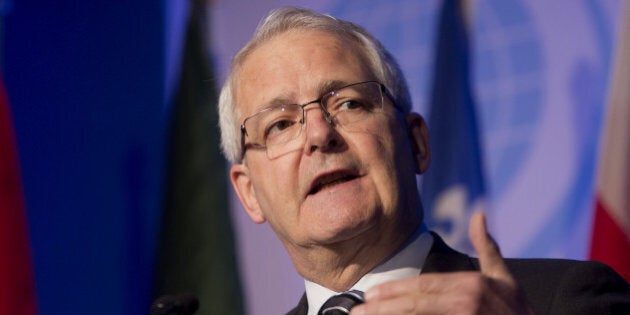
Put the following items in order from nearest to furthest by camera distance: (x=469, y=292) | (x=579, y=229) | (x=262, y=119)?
(x=469, y=292) < (x=262, y=119) < (x=579, y=229)

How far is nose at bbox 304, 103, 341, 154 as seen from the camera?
210 centimetres

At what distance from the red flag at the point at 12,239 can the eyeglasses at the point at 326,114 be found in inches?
59.4

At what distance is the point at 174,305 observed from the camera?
1.92 m

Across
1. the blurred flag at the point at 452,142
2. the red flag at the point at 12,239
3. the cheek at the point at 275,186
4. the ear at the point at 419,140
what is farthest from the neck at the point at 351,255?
the red flag at the point at 12,239

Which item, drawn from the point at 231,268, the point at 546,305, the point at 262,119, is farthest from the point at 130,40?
the point at 546,305

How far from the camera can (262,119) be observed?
7.48 ft

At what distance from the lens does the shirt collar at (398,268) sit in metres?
Result: 2.15

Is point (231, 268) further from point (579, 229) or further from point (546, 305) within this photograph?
point (546, 305)

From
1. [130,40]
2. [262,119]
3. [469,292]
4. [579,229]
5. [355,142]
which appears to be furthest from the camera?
[130,40]

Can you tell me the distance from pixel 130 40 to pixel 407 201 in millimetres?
2007

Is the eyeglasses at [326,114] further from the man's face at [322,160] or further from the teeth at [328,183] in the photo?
the teeth at [328,183]

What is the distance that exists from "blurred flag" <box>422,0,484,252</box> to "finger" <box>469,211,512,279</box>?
1.62 m

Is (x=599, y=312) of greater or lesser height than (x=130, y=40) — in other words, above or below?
below

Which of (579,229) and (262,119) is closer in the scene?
(262,119)
